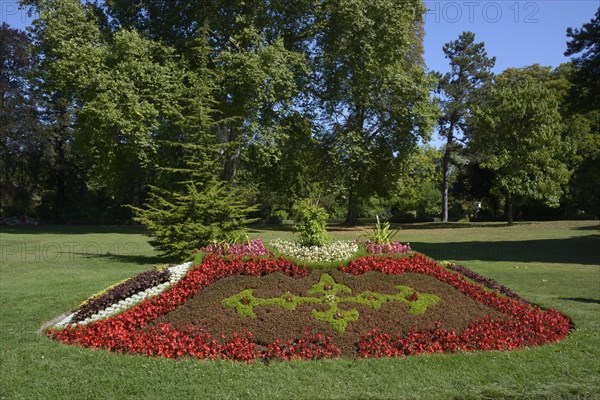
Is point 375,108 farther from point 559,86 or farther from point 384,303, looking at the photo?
point 384,303

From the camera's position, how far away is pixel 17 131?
41.6 metres

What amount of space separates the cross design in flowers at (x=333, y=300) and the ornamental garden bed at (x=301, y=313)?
0.02 m

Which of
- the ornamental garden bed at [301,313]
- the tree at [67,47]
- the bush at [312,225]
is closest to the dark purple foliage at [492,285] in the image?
the ornamental garden bed at [301,313]

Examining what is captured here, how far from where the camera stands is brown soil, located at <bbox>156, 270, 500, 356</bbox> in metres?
7.01

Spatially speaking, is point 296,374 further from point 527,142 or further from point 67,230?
point 527,142

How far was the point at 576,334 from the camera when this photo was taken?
25.4ft

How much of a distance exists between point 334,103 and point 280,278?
23.9 metres

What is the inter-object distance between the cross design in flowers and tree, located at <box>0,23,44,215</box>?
40.3 metres

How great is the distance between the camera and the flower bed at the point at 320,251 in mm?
9188

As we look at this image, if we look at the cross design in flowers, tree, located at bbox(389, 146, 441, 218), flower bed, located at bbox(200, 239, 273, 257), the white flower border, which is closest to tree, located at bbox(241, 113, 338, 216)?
tree, located at bbox(389, 146, 441, 218)

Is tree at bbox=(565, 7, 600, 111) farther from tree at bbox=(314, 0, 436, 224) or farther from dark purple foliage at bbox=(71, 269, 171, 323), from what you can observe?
dark purple foliage at bbox=(71, 269, 171, 323)

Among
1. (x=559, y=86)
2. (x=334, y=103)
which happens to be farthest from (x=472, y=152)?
(x=334, y=103)

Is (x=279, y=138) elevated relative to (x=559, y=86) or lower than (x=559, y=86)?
lower

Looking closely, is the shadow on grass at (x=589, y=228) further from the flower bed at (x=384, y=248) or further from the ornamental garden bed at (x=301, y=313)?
the flower bed at (x=384, y=248)
